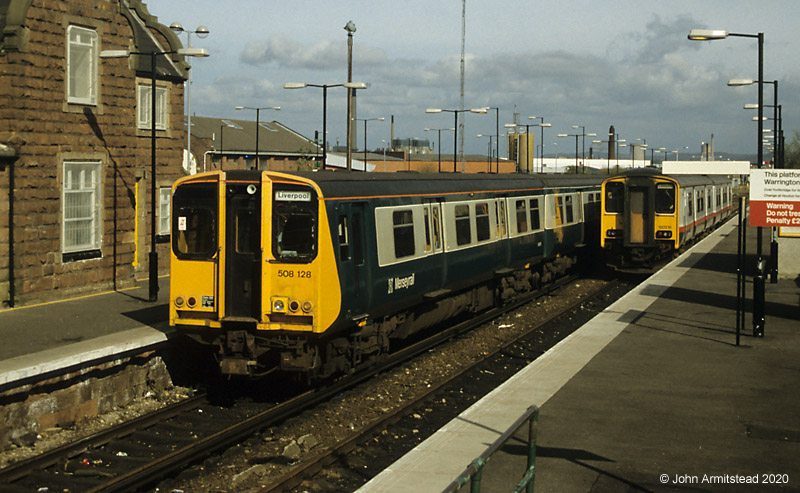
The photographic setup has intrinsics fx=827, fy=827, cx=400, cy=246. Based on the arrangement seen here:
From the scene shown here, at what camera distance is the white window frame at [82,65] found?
19438mm

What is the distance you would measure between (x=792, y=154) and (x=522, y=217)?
5915 centimetres

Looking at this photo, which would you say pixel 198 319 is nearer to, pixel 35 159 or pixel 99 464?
pixel 99 464

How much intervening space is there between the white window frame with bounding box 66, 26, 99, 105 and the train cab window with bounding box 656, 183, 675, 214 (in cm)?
1807

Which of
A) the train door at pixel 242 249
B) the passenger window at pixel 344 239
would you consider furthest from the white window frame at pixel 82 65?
the passenger window at pixel 344 239

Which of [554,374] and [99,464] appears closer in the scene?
[99,464]

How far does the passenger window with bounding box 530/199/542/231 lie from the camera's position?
22.7m

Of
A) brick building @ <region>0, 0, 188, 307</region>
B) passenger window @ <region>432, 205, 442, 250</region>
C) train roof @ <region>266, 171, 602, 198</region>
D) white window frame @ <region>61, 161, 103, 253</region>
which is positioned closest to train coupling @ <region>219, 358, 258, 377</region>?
train roof @ <region>266, 171, 602, 198</region>

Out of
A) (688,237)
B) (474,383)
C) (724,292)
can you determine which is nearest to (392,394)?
(474,383)

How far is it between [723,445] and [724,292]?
14142 mm

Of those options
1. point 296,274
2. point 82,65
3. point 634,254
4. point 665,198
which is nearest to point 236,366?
point 296,274

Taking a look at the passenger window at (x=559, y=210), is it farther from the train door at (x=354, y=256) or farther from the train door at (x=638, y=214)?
the train door at (x=354, y=256)

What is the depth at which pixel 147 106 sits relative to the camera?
889 inches

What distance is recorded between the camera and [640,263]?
94.0 feet

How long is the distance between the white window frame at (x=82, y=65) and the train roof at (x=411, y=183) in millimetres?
8574
